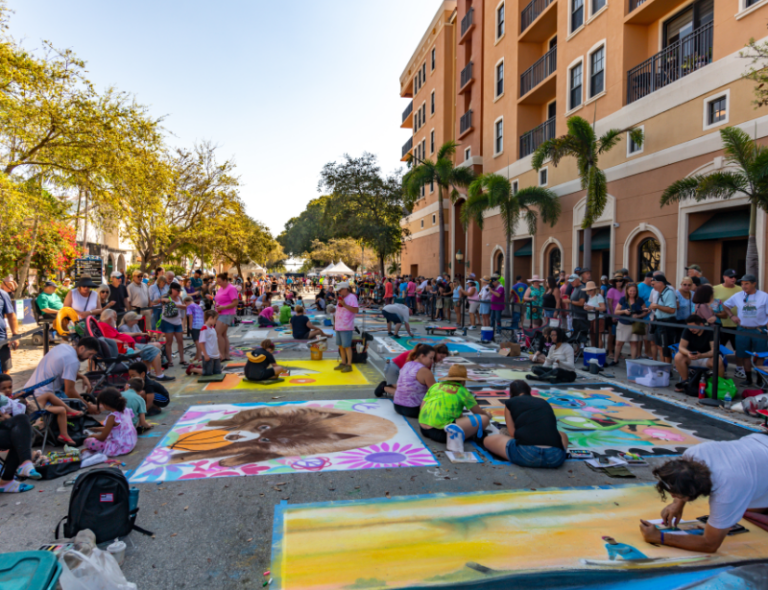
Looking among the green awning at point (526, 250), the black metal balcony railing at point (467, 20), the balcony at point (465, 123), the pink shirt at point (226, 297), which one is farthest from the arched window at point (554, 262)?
the black metal balcony railing at point (467, 20)

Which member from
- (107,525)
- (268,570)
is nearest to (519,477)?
(268,570)

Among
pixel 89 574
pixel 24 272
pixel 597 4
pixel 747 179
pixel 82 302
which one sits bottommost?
pixel 89 574

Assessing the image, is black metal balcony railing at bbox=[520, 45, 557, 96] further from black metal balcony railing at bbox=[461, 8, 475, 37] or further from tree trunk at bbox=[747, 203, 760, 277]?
tree trunk at bbox=[747, 203, 760, 277]

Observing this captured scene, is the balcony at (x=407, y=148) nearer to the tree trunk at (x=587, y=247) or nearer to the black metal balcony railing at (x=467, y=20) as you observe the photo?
the black metal balcony railing at (x=467, y=20)

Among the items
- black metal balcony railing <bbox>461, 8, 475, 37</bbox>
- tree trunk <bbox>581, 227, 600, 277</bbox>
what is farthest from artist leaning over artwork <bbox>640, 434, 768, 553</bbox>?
black metal balcony railing <bbox>461, 8, 475, 37</bbox>

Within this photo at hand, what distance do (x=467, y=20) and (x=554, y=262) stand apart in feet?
56.5

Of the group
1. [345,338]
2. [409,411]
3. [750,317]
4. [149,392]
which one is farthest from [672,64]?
[149,392]

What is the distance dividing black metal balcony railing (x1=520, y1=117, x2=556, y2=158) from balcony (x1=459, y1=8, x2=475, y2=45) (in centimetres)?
995

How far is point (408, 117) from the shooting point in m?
44.6

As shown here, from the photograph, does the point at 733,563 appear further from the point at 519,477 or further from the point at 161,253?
the point at 161,253

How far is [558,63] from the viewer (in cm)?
1934

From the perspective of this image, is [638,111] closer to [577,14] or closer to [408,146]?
[577,14]

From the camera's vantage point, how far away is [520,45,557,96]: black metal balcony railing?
803 inches

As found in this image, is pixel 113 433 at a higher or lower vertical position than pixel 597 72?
lower
